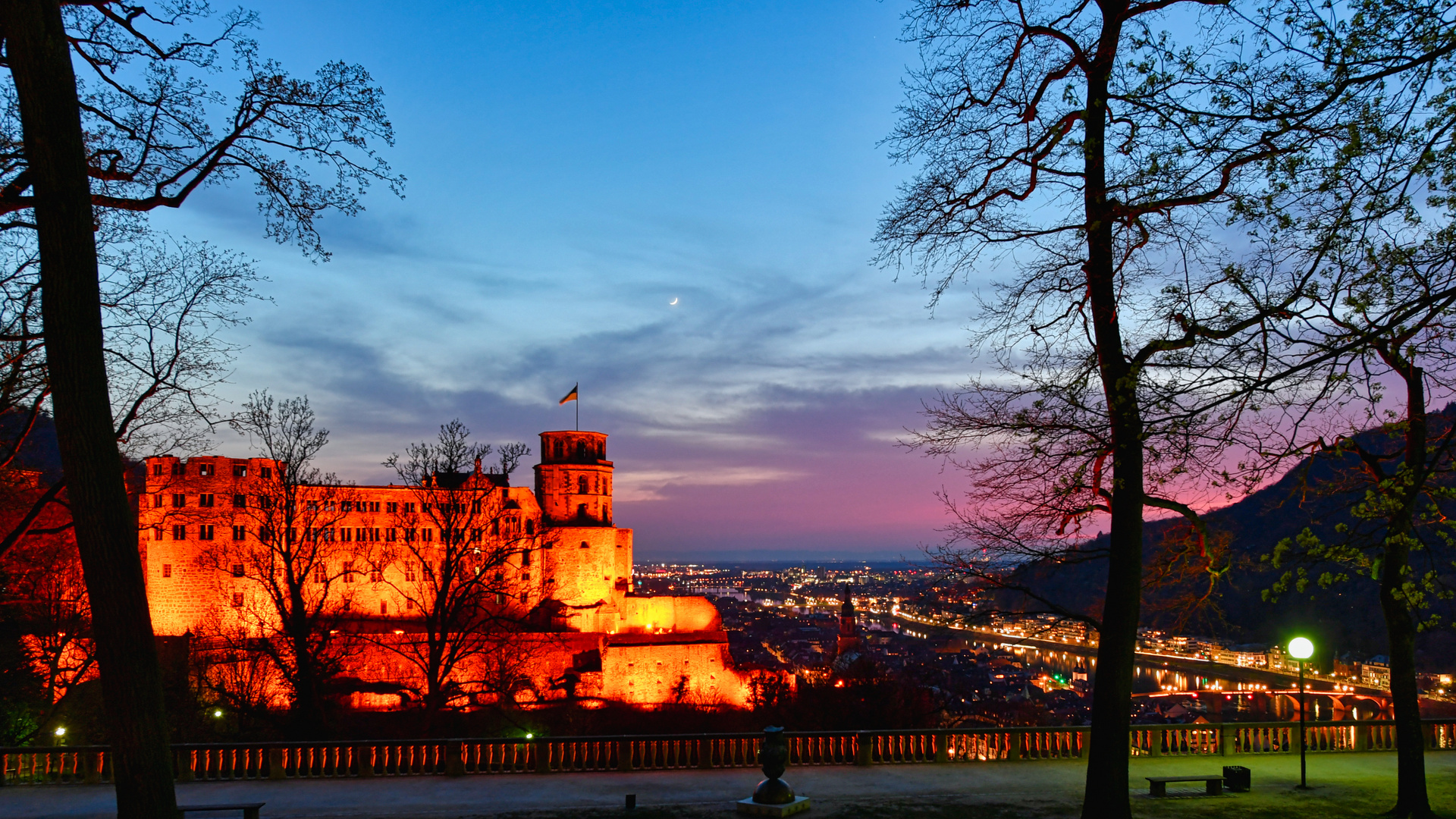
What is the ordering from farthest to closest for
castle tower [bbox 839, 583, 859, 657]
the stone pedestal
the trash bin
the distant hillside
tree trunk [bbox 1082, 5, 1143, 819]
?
castle tower [bbox 839, 583, 859, 657], the distant hillside, the trash bin, the stone pedestal, tree trunk [bbox 1082, 5, 1143, 819]

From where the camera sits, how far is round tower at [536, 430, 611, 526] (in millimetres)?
56938

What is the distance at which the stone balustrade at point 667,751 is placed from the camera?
12.5 meters

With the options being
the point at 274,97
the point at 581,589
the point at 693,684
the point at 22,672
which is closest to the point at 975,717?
the point at 693,684

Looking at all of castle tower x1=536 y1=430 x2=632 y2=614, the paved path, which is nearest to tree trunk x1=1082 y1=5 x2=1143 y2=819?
the paved path

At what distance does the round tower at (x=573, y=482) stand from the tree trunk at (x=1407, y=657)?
48.7m

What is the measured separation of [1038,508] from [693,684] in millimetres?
44453

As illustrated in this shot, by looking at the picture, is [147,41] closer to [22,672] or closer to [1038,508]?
[1038,508]

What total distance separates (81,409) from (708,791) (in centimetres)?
876

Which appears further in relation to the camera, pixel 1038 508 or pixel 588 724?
pixel 588 724

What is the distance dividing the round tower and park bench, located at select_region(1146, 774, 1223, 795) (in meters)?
47.0

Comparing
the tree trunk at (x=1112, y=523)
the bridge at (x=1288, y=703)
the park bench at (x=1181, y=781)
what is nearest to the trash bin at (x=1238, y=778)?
the park bench at (x=1181, y=781)

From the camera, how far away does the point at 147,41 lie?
9469 mm

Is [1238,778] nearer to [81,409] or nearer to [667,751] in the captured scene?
[667,751]

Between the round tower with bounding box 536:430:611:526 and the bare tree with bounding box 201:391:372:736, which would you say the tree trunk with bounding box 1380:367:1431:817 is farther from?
the round tower with bounding box 536:430:611:526
